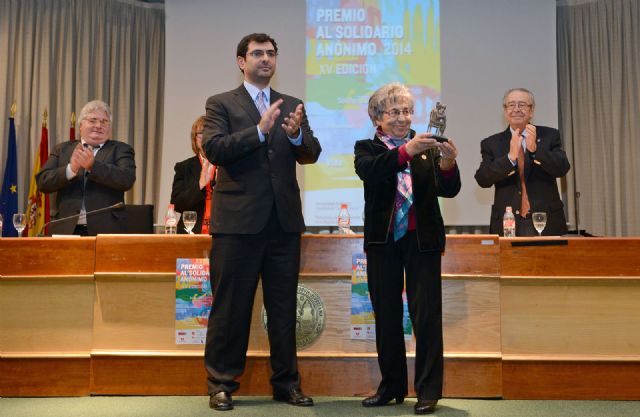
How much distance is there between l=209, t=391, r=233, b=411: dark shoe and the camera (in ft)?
9.66

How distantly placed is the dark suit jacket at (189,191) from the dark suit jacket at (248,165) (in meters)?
1.01

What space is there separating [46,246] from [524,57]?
4853 mm

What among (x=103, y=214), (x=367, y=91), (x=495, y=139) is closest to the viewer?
(x=103, y=214)

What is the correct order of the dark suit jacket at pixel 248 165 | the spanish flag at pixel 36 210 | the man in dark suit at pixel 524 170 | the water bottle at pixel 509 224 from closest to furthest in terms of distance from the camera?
the dark suit jacket at pixel 248 165 < the water bottle at pixel 509 224 < the man in dark suit at pixel 524 170 < the spanish flag at pixel 36 210

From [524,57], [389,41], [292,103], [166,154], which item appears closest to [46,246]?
[292,103]

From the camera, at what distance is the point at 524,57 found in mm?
6359

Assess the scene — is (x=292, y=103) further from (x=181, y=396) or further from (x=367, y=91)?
(x=367, y=91)

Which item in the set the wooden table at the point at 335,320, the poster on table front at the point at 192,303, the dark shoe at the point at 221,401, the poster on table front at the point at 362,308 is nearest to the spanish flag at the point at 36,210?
the wooden table at the point at 335,320

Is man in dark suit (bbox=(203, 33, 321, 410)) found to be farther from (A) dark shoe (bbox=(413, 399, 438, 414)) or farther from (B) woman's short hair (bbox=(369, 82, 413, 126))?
(A) dark shoe (bbox=(413, 399, 438, 414))

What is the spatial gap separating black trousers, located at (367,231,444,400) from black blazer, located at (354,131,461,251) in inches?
2.6

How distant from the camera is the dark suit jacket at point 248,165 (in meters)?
2.96

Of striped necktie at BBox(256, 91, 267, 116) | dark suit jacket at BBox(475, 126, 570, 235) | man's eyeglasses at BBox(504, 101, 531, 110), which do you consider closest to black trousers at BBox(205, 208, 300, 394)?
striped necktie at BBox(256, 91, 267, 116)

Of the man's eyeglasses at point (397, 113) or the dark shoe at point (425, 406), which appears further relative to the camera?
the man's eyeglasses at point (397, 113)

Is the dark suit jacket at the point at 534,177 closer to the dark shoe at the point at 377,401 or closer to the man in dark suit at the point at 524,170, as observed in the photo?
the man in dark suit at the point at 524,170
